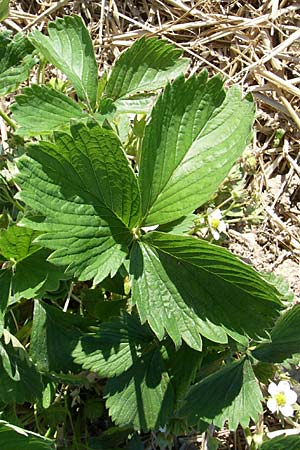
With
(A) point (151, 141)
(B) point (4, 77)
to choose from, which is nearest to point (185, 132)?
(A) point (151, 141)

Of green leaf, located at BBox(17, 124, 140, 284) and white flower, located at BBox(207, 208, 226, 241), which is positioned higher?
green leaf, located at BBox(17, 124, 140, 284)

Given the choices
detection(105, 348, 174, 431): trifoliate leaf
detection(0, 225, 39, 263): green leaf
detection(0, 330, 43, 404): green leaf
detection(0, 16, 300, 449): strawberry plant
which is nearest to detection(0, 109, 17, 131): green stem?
detection(0, 16, 300, 449): strawberry plant

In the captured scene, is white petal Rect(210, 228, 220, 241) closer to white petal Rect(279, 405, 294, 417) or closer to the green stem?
white petal Rect(279, 405, 294, 417)

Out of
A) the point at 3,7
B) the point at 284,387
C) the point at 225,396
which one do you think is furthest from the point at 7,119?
the point at 284,387

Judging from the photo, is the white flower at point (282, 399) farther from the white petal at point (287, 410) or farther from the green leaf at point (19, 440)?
the green leaf at point (19, 440)

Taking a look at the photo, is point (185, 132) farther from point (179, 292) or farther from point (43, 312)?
point (43, 312)

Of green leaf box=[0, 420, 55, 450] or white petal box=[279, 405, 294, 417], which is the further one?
white petal box=[279, 405, 294, 417]
